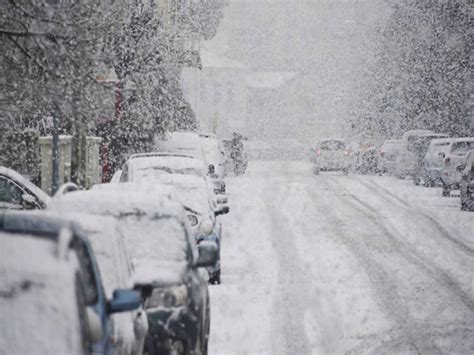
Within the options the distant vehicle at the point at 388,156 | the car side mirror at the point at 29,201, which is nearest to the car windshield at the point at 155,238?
the car side mirror at the point at 29,201

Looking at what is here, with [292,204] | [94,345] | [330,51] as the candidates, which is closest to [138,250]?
[94,345]

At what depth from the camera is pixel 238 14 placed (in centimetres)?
11100

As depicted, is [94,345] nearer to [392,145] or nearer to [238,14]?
[392,145]

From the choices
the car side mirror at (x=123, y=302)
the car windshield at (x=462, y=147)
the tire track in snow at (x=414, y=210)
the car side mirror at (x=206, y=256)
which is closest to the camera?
the car side mirror at (x=123, y=302)

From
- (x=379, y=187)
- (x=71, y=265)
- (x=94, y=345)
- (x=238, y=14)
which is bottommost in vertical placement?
(x=379, y=187)

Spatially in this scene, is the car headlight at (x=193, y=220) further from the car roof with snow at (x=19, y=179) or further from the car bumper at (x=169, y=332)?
the car bumper at (x=169, y=332)

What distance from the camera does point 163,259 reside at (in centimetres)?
806

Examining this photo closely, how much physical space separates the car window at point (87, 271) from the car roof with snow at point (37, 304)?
0.69 m

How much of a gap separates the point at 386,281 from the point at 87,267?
9468 millimetres

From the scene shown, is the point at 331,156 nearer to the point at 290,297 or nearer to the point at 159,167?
the point at 159,167

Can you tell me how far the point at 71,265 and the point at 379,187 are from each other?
2962cm

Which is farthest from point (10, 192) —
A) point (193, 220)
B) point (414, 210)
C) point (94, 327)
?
point (414, 210)

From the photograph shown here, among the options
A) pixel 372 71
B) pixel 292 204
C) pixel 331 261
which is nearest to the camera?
pixel 331 261

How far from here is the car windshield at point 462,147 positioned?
96.9 ft
